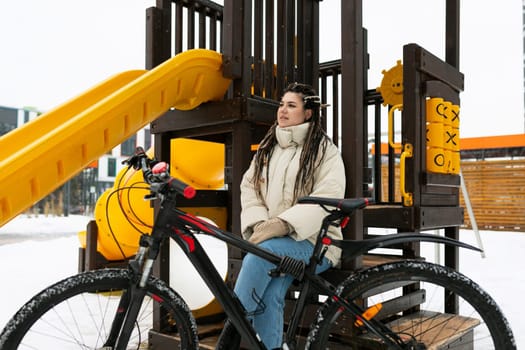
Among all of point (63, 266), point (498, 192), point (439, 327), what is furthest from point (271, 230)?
point (498, 192)

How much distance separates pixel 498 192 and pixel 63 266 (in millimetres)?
10766

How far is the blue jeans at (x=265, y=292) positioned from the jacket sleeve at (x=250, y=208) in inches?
7.3

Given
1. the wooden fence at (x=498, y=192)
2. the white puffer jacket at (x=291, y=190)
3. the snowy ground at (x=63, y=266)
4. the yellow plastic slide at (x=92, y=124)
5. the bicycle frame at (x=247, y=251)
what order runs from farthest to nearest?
the wooden fence at (x=498, y=192), the snowy ground at (x=63, y=266), the white puffer jacket at (x=291, y=190), the yellow plastic slide at (x=92, y=124), the bicycle frame at (x=247, y=251)

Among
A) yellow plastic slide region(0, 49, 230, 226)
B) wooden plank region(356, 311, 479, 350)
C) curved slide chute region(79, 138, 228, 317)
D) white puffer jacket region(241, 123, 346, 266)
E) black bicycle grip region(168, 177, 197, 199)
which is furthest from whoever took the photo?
curved slide chute region(79, 138, 228, 317)

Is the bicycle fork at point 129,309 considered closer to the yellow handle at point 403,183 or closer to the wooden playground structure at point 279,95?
the wooden playground structure at point 279,95

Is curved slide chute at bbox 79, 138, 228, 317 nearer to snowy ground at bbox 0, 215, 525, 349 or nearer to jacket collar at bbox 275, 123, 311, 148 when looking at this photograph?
snowy ground at bbox 0, 215, 525, 349

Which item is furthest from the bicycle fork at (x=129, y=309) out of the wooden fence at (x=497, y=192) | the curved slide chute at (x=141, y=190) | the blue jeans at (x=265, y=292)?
the wooden fence at (x=497, y=192)

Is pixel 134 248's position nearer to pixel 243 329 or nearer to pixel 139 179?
pixel 139 179

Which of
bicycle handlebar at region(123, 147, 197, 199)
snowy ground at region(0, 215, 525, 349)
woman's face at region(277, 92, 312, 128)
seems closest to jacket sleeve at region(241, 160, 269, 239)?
woman's face at region(277, 92, 312, 128)

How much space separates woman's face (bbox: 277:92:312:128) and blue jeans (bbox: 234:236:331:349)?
59 cm

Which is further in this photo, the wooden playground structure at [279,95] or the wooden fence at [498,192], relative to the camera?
the wooden fence at [498,192]

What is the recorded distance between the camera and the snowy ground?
4.14 meters

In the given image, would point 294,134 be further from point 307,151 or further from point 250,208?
point 250,208

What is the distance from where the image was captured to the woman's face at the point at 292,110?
7.30 feet
